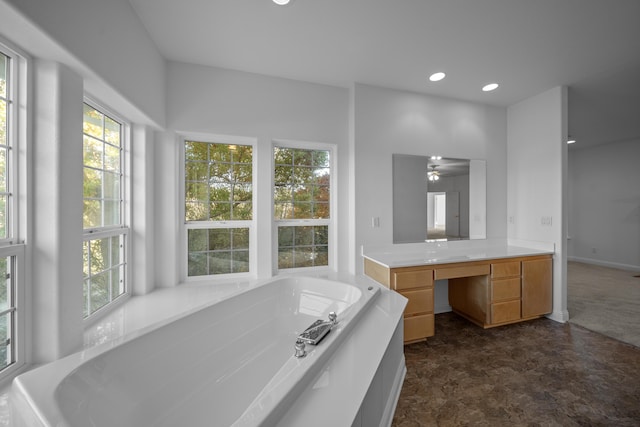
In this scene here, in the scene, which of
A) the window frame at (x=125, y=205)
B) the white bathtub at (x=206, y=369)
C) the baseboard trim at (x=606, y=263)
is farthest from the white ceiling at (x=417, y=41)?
the baseboard trim at (x=606, y=263)

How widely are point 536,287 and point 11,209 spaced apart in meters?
4.01

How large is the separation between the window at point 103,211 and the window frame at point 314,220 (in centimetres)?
119

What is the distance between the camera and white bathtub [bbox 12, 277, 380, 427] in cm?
88

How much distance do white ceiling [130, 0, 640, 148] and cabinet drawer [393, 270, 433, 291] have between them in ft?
6.04

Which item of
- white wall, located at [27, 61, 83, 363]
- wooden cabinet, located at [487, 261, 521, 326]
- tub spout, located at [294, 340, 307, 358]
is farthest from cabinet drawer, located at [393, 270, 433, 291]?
white wall, located at [27, 61, 83, 363]

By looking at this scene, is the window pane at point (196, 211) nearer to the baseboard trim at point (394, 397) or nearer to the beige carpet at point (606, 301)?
the baseboard trim at point (394, 397)

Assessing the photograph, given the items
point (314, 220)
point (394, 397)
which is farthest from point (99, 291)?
point (394, 397)

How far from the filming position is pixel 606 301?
326 centimetres

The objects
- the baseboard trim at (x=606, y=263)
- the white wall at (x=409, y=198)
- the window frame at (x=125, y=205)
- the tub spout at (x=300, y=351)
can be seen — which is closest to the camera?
the tub spout at (x=300, y=351)

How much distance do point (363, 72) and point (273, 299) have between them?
7.23 feet

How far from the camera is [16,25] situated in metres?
0.94

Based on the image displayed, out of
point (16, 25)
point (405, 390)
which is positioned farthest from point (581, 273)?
point (16, 25)

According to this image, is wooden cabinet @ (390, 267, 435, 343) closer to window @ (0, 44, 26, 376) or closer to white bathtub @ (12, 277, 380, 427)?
white bathtub @ (12, 277, 380, 427)

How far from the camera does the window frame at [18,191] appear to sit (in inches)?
43.1
